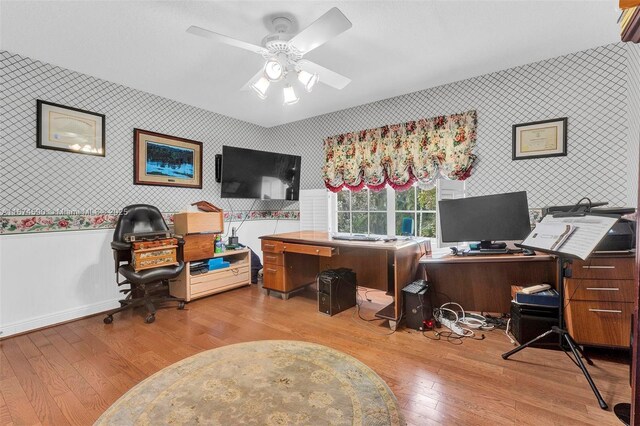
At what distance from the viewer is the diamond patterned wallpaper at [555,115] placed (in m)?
2.51

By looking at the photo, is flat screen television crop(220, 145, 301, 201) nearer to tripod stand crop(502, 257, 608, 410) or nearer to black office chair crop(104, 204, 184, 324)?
black office chair crop(104, 204, 184, 324)

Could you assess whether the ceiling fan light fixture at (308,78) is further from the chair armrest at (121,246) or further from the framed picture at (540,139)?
the chair armrest at (121,246)

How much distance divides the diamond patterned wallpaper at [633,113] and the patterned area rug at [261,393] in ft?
8.27

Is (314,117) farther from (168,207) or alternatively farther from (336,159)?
Answer: (168,207)

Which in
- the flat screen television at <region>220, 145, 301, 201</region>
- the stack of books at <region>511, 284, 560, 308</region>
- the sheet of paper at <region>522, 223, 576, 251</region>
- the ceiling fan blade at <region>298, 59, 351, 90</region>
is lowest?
the stack of books at <region>511, 284, 560, 308</region>

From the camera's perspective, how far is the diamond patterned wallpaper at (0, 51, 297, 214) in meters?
2.56

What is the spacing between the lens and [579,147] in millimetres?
2656

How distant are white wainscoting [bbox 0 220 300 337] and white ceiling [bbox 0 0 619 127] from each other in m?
1.70

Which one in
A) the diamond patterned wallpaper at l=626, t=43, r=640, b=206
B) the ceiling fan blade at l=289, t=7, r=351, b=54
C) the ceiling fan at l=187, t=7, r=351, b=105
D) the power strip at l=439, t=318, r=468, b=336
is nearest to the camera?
the ceiling fan blade at l=289, t=7, r=351, b=54

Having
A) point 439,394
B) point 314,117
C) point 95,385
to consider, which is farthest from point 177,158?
point 439,394

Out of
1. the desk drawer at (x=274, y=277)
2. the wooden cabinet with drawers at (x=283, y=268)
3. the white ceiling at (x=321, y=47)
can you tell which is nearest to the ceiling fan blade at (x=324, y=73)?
the white ceiling at (x=321, y=47)

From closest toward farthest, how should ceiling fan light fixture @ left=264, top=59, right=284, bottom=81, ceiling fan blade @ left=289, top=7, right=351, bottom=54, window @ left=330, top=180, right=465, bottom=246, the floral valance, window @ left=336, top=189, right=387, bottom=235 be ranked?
ceiling fan blade @ left=289, top=7, right=351, bottom=54, ceiling fan light fixture @ left=264, top=59, right=284, bottom=81, the floral valance, window @ left=330, top=180, right=465, bottom=246, window @ left=336, top=189, right=387, bottom=235

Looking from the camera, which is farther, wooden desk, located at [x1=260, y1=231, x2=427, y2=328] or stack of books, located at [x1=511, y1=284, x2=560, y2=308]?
wooden desk, located at [x1=260, y1=231, x2=427, y2=328]

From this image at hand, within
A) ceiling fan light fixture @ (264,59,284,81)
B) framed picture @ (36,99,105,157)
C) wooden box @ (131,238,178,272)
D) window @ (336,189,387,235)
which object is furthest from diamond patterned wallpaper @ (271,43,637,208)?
framed picture @ (36,99,105,157)
